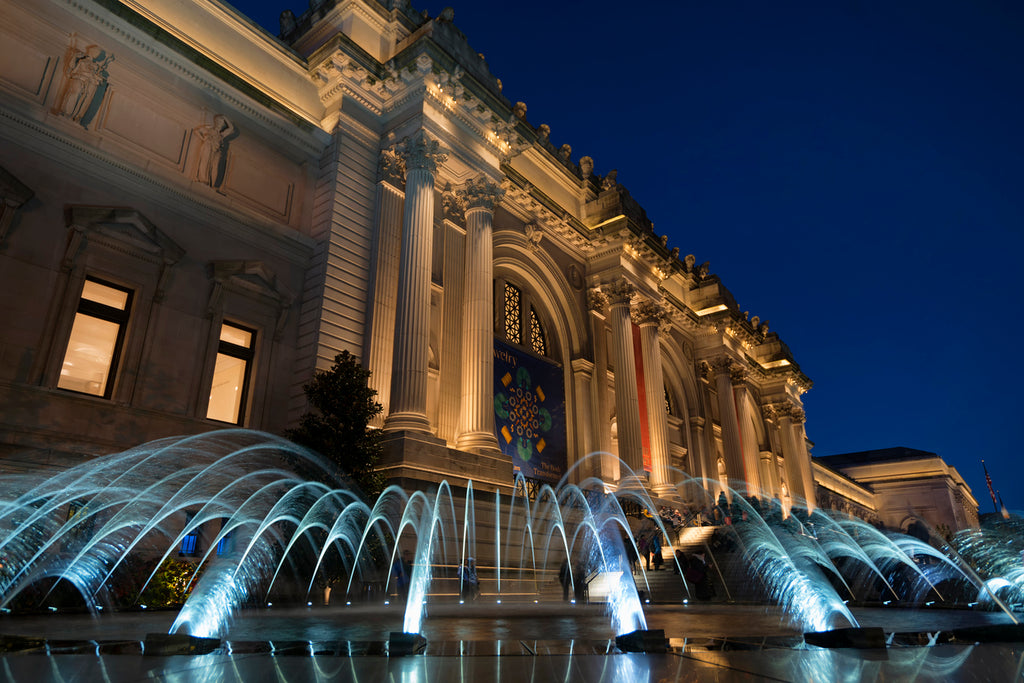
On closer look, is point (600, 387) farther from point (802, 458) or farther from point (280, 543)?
point (802, 458)

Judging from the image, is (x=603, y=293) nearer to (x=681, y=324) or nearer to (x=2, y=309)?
(x=681, y=324)

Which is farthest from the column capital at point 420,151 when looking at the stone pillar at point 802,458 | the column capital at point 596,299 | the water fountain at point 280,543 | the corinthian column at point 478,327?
the stone pillar at point 802,458

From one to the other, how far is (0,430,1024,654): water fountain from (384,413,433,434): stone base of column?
5.05ft

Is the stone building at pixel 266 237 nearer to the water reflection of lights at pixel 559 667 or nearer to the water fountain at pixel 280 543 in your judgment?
the water fountain at pixel 280 543

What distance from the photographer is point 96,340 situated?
13.2 meters

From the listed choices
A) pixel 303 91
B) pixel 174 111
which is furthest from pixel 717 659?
pixel 303 91

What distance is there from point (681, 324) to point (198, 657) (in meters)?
34.2

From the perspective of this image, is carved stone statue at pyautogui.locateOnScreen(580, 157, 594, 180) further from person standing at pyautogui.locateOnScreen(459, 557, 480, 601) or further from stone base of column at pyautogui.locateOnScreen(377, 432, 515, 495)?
person standing at pyautogui.locateOnScreen(459, 557, 480, 601)

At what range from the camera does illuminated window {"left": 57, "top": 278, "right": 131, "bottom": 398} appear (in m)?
12.8

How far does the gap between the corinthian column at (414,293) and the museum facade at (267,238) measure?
6 centimetres

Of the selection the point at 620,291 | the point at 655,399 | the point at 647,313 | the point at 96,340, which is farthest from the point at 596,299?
the point at 96,340

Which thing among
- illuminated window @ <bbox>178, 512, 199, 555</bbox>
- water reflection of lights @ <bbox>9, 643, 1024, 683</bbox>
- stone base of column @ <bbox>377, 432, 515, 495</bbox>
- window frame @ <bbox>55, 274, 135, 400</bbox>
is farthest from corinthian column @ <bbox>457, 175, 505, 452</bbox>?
water reflection of lights @ <bbox>9, 643, 1024, 683</bbox>

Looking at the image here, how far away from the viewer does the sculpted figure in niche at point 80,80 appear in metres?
13.6

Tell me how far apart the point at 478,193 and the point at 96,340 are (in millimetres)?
11407
